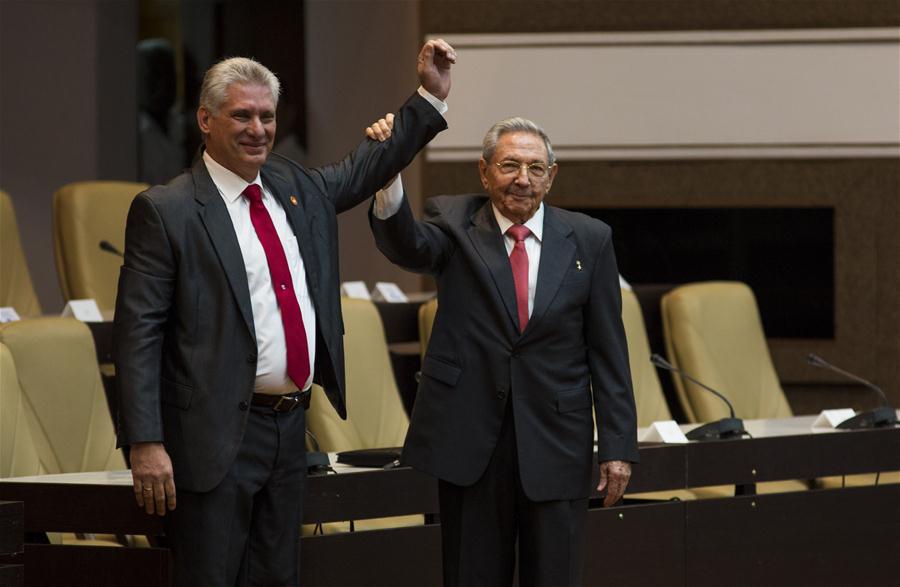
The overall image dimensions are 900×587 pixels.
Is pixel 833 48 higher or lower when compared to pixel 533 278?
higher

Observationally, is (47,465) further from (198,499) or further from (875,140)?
(875,140)

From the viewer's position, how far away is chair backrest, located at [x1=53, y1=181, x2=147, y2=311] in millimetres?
5051

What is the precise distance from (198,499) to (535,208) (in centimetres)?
84

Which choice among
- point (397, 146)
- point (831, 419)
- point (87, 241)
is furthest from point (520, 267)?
point (87, 241)

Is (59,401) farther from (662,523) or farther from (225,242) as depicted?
(662,523)

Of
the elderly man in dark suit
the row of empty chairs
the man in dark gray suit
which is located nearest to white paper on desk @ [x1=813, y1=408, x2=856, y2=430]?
the elderly man in dark suit

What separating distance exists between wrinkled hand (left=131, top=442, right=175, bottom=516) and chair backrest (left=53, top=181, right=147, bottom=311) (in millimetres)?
2766

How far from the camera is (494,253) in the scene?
2.74 metres

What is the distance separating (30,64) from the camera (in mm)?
7129

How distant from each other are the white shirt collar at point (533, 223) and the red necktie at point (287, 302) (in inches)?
19.2

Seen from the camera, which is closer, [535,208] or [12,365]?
[535,208]

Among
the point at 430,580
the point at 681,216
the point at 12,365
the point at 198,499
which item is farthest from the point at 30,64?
the point at 198,499

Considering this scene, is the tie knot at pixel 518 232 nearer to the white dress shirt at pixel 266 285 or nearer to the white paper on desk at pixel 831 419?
the white dress shirt at pixel 266 285

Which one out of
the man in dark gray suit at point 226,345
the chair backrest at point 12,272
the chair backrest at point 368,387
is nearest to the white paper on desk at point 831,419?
the chair backrest at point 368,387
